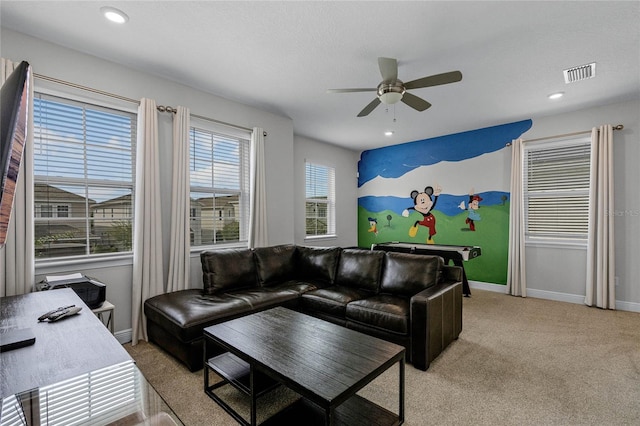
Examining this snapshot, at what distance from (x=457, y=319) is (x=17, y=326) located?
3250mm

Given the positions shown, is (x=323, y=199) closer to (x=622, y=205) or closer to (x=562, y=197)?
(x=562, y=197)

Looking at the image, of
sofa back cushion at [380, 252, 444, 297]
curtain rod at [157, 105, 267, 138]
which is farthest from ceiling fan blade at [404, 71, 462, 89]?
curtain rod at [157, 105, 267, 138]

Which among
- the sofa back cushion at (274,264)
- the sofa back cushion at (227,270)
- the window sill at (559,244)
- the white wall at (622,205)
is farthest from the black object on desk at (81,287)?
the white wall at (622,205)

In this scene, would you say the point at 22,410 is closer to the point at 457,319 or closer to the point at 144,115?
the point at 144,115

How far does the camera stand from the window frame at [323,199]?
225 inches

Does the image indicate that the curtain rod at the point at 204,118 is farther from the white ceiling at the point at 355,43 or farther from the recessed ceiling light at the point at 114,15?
the recessed ceiling light at the point at 114,15

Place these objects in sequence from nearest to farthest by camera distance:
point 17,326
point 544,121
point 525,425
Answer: point 17,326 < point 525,425 < point 544,121

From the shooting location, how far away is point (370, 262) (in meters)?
3.31

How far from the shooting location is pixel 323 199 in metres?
6.12

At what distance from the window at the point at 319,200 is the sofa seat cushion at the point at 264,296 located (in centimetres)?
260

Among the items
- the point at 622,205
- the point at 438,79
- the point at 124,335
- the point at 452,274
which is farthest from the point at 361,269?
the point at 622,205

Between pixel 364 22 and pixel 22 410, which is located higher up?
pixel 364 22

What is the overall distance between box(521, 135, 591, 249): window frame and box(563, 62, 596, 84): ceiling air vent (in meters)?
1.40

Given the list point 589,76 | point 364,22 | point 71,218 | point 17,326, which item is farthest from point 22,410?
point 589,76
